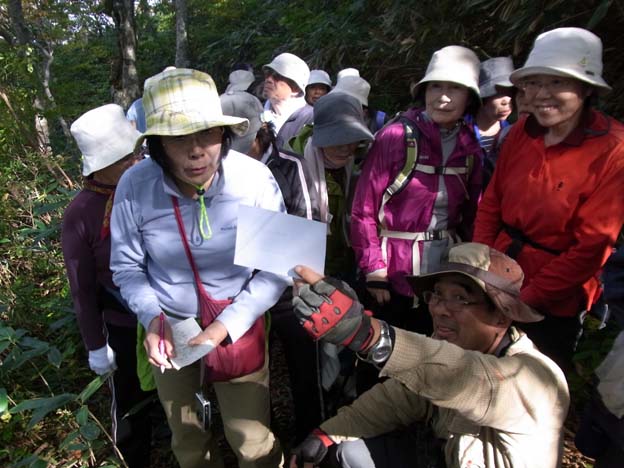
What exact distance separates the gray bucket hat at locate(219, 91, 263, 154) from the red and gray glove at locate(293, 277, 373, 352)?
62.5 inches

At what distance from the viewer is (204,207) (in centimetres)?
190

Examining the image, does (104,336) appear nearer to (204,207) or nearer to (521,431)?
(204,207)

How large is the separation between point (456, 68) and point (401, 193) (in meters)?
0.76

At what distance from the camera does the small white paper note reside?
6.01 ft

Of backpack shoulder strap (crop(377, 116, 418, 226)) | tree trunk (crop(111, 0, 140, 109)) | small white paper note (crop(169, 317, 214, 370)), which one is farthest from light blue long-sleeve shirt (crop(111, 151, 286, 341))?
tree trunk (crop(111, 0, 140, 109))

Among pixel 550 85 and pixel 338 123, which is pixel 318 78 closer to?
pixel 338 123

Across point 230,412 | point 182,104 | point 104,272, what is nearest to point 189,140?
point 182,104

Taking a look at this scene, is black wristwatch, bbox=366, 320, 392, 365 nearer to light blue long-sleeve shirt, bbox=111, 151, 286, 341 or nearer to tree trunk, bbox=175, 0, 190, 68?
light blue long-sleeve shirt, bbox=111, 151, 286, 341

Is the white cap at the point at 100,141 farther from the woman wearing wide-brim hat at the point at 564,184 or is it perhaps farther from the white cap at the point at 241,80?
Result: the white cap at the point at 241,80

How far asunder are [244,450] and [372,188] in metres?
1.56

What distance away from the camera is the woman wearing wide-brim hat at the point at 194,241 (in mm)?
1838

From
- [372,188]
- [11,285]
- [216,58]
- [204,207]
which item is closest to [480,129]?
[372,188]

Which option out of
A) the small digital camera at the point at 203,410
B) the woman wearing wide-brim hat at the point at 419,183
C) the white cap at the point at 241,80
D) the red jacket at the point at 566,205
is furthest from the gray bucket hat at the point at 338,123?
the white cap at the point at 241,80

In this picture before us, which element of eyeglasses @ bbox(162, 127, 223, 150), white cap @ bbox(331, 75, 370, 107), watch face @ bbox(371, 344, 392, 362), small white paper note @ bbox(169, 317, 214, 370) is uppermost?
white cap @ bbox(331, 75, 370, 107)
